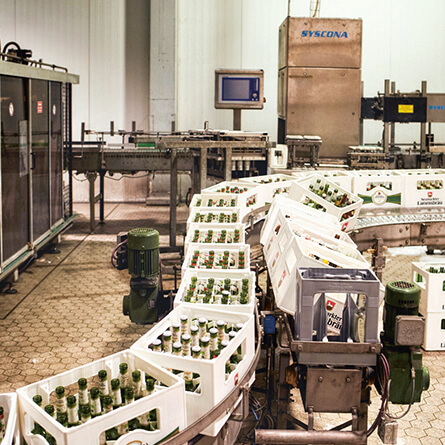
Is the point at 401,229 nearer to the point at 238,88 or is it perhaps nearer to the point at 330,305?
the point at 330,305

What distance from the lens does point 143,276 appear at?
198 inches

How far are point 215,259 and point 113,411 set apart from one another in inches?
74.5

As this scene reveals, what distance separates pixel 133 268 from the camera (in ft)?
16.6

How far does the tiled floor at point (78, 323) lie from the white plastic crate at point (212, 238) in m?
1.15

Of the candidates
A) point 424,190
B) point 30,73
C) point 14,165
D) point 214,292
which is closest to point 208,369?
point 214,292

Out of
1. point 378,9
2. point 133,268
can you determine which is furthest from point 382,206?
point 378,9

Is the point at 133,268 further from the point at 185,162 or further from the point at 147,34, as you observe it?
the point at 147,34

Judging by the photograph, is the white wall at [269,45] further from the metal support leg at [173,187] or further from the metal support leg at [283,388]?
the metal support leg at [283,388]

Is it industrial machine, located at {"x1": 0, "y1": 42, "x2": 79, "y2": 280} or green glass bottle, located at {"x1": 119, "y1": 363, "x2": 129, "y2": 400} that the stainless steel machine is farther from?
green glass bottle, located at {"x1": 119, "y1": 363, "x2": 129, "y2": 400}

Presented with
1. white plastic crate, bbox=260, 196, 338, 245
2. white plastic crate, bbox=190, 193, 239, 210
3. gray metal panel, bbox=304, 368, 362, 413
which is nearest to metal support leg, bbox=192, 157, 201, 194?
white plastic crate, bbox=190, 193, 239, 210

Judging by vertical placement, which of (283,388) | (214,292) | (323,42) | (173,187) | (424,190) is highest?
(323,42)

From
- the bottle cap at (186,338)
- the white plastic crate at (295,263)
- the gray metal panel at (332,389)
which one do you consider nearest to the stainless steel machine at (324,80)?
the white plastic crate at (295,263)

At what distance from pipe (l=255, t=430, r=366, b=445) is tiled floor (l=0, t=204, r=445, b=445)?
0.77m

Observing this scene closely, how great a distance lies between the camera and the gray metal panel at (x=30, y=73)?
556 cm
